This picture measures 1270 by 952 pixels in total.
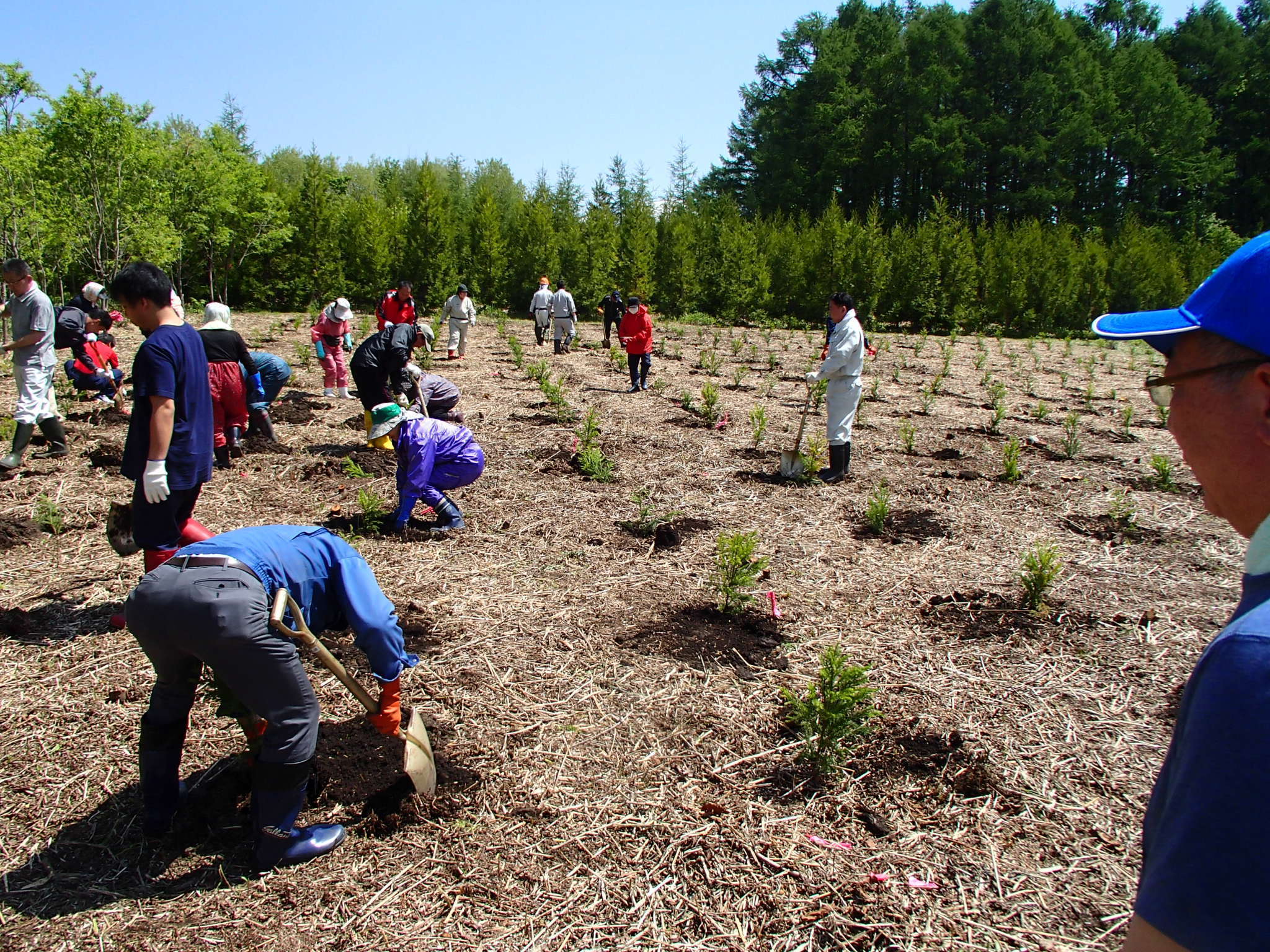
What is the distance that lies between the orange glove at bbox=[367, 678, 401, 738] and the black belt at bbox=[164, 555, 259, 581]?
0.67m

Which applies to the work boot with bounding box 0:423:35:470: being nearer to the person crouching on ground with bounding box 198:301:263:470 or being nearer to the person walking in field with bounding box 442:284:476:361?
the person crouching on ground with bounding box 198:301:263:470

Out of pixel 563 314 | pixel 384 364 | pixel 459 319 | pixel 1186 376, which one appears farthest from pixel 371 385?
pixel 563 314

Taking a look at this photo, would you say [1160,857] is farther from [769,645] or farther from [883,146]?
[883,146]

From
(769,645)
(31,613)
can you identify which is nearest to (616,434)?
(769,645)

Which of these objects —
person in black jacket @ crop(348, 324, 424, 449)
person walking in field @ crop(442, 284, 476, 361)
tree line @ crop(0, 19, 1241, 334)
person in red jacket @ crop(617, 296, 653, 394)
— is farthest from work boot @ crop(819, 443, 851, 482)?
tree line @ crop(0, 19, 1241, 334)

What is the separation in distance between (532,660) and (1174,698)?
320 cm

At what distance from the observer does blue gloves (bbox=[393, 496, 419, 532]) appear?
234 inches

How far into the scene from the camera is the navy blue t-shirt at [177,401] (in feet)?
12.7

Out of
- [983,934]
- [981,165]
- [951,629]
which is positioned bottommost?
[983,934]

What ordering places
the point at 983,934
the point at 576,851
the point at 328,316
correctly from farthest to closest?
the point at 328,316 → the point at 576,851 → the point at 983,934

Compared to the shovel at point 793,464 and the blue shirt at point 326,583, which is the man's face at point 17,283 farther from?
the shovel at point 793,464

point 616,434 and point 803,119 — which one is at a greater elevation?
point 803,119

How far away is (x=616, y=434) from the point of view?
30.7ft

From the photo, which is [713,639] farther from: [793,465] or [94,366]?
[94,366]
